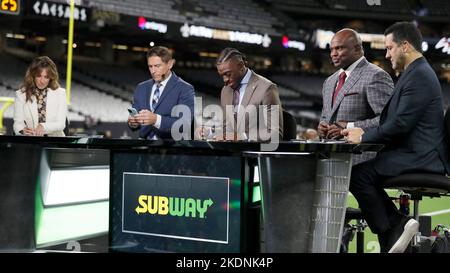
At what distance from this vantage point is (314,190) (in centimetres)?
313

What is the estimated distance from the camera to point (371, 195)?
3490 millimetres

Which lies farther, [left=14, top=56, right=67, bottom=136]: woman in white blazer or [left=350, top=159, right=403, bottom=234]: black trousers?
[left=14, top=56, right=67, bottom=136]: woman in white blazer

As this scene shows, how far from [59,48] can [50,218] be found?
17841mm

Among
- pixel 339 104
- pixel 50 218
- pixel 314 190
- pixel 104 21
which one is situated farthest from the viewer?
pixel 104 21

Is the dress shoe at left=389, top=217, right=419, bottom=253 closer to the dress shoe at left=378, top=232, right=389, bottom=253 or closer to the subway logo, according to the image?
the dress shoe at left=378, top=232, right=389, bottom=253

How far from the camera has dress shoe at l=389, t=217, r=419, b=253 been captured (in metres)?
3.28

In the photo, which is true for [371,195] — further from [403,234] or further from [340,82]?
[340,82]

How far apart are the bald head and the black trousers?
781 millimetres

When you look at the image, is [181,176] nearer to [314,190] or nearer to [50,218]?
[314,190]

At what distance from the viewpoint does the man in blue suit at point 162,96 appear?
4.23 m

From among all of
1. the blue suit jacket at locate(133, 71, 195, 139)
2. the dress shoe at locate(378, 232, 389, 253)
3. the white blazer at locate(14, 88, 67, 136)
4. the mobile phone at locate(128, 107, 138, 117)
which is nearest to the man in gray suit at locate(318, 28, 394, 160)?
the dress shoe at locate(378, 232, 389, 253)

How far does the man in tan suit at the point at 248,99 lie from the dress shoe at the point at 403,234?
34.0 inches

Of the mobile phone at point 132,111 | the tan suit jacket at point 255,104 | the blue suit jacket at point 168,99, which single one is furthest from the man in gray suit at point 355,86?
the mobile phone at point 132,111
